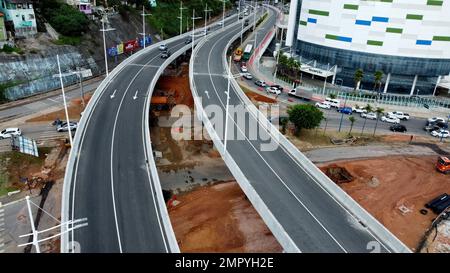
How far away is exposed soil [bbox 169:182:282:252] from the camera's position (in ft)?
Answer: 124

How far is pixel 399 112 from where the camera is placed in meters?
73.8

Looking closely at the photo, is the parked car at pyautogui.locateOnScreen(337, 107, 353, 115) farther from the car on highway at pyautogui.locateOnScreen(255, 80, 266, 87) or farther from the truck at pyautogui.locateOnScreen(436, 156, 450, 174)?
the truck at pyautogui.locateOnScreen(436, 156, 450, 174)

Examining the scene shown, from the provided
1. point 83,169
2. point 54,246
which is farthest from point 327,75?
point 54,246

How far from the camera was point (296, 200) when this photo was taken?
36438 millimetres

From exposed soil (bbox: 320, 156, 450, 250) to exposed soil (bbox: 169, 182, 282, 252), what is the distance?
49.9 ft

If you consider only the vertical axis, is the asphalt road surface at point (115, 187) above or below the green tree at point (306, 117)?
below

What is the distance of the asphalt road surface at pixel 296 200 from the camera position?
3125 cm

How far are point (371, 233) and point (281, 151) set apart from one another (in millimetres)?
17094

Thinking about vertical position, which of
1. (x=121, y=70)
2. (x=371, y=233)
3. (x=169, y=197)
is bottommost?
(x=169, y=197)

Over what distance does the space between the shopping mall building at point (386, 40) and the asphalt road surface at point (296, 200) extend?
158 feet

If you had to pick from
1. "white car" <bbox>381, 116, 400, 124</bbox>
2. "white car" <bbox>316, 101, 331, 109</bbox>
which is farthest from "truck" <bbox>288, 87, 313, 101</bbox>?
"white car" <bbox>381, 116, 400, 124</bbox>

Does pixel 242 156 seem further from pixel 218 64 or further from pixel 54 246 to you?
Result: pixel 218 64

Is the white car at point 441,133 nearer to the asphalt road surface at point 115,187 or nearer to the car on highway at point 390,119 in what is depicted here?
the car on highway at point 390,119

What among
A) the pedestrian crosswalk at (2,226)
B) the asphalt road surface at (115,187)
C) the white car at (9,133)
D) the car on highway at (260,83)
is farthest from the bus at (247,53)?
the pedestrian crosswalk at (2,226)
